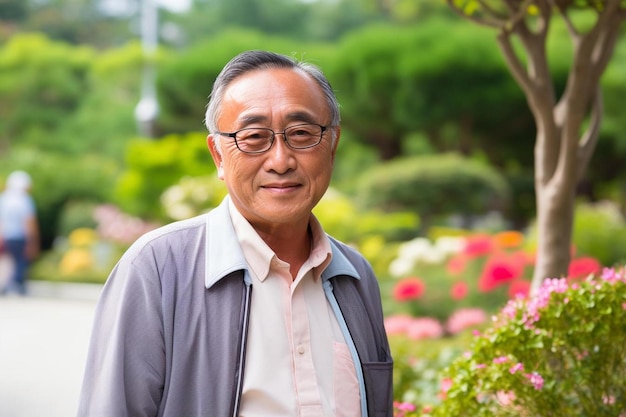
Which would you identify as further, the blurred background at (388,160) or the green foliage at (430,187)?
the green foliage at (430,187)

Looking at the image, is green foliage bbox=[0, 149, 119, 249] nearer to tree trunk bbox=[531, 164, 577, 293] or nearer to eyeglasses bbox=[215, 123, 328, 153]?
tree trunk bbox=[531, 164, 577, 293]

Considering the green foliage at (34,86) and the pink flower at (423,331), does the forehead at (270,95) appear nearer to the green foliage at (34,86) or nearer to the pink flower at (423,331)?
the pink flower at (423,331)

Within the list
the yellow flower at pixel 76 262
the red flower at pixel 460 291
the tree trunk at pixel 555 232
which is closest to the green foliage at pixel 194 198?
the yellow flower at pixel 76 262

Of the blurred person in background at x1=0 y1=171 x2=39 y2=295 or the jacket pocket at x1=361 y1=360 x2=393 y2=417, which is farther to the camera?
the blurred person in background at x1=0 y1=171 x2=39 y2=295

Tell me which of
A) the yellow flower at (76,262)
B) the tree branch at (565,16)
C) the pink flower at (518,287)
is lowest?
the tree branch at (565,16)

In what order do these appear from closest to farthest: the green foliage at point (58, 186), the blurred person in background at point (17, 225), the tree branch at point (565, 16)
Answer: the tree branch at point (565, 16) → the blurred person in background at point (17, 225) → the green foliage at point (58, 186)

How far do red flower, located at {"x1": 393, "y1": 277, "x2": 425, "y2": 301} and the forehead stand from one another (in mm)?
7482

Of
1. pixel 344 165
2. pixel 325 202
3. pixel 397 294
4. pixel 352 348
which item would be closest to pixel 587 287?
pixel 352 348

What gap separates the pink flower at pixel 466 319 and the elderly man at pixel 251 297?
6093mm

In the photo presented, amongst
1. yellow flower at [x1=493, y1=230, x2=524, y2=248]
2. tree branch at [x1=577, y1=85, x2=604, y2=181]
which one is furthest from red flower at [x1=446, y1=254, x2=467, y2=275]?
tree branch at [x1=577, y1=85, x2=604, y2=181]

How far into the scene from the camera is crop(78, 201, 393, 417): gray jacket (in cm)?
212

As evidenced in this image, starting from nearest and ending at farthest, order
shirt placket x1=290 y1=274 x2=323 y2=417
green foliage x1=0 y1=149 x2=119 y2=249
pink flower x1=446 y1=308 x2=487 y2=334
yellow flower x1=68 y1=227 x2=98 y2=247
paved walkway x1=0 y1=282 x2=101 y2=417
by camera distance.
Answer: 1. shirt placket x1=290 y1=274 x2=323 y2=417
2. paved walkway x1=0 y1=282 x2=101 y2=417
3. pink flower x1=446 y1=308 x2=487 y2=334
4. yellow flower x1=68 y1=227 x2=98 y2=247
5. green foliage x1=0 y1=149 x2=119 y2=249

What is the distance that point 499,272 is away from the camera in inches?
360

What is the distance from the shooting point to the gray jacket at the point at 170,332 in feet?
6.96
